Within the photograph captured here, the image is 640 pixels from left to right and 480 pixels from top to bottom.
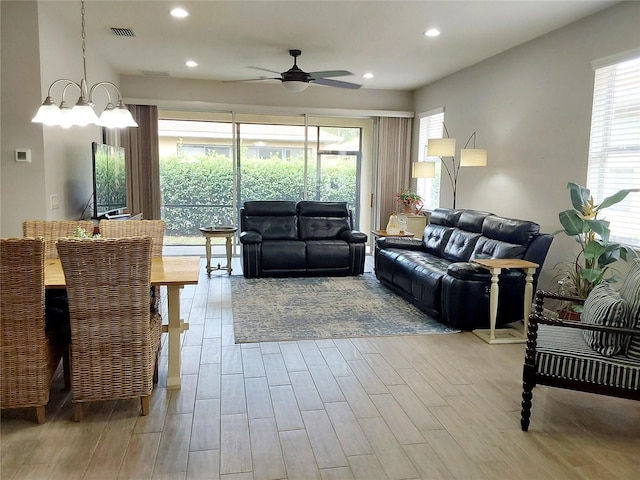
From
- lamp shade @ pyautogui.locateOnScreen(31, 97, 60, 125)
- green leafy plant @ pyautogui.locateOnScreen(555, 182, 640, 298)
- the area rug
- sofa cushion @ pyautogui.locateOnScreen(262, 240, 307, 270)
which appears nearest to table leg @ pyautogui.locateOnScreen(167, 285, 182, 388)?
the area rug

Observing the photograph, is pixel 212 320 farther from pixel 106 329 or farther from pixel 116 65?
pixel 116 65

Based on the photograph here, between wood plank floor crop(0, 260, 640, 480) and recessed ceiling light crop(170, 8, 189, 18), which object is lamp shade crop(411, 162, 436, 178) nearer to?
wood plank floor crop(0, 260, 640, 480)

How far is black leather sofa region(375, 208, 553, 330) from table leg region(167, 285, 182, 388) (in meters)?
2.41

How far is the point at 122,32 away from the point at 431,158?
191 inches

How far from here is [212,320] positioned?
14.8 feet

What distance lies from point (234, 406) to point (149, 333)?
67 centimetres

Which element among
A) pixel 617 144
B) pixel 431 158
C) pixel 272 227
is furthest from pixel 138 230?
pixel 431 158

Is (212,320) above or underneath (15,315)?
underneath

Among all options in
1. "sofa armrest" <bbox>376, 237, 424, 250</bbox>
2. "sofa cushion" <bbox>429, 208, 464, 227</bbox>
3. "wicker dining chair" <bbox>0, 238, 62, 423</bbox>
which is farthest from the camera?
"sofa armrest" <bbox>376, 237, 424, 250</bbox>

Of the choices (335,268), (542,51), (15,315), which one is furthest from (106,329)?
(542,51)

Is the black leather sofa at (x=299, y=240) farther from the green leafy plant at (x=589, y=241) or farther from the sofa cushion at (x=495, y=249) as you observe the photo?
the green leafy plant at (x=589, y=241)

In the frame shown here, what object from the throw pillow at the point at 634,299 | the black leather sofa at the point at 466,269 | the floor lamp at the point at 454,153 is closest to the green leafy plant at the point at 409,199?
the floor lamp at the point at 454,153

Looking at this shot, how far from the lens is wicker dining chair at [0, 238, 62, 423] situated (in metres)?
2.37

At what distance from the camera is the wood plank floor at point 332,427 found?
7.36 ft
